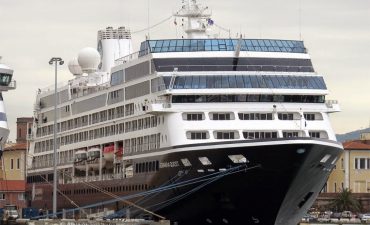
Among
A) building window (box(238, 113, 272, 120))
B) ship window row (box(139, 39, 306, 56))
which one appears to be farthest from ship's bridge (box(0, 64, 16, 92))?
building window (box(238, 113, 272, 120))

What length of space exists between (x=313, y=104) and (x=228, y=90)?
505cm

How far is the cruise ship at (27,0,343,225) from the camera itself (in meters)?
72.1

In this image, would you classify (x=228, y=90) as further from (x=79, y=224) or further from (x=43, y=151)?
(x=43, y=151)

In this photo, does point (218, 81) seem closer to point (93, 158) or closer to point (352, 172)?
point (93, 158)

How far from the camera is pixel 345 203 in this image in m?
137

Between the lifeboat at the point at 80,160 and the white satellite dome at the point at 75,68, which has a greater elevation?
the white satellite dome at the point at 75,68

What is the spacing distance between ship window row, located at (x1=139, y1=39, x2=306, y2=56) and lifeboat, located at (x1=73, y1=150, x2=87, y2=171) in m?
12.7

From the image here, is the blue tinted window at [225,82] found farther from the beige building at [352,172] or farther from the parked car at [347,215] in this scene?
the beige building at [352,172]

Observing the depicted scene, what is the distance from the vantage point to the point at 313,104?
77.6m

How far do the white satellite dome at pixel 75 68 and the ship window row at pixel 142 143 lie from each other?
23328 mm

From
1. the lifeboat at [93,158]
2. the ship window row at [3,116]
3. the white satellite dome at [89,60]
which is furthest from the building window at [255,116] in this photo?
the white satellite dome at [89,60]

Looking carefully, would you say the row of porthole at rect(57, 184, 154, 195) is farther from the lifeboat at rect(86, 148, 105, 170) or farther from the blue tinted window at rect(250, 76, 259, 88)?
the blue tinted window at rect(250, 76, 259, 88)

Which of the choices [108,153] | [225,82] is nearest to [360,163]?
[108,153]

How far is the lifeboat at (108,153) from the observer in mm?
86062
